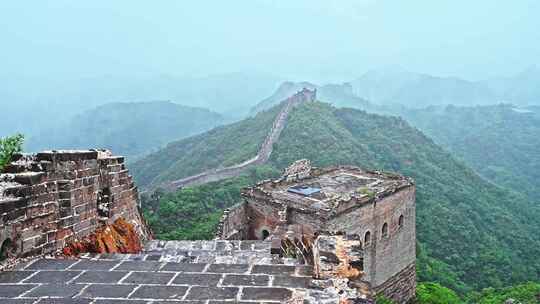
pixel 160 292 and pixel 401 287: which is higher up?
pixel 160 292

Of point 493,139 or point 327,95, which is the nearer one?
point 493,139

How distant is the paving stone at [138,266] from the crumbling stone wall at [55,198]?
1106 mm

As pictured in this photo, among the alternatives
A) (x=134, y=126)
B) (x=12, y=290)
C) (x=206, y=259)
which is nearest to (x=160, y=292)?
(x=12, y=290)

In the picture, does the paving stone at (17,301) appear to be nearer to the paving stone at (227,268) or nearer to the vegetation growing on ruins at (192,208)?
the paving stone at (227,268)

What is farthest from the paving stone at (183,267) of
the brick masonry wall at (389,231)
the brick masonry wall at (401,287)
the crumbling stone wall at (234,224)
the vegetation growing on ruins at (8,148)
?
the brick masonry wall at (401,287)

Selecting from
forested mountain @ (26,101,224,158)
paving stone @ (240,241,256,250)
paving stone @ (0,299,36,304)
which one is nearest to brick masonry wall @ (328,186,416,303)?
paving stone @ (240,241,256,250)

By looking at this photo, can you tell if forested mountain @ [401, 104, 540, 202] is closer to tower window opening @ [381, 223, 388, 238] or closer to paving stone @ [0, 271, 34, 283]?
tower window opening @ [381, 223, 388, 238]

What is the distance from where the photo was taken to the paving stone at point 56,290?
12.9 ft

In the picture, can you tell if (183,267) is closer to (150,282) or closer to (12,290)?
(150,282)

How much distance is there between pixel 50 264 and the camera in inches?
188

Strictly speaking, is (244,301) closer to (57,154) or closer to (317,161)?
(57,154)

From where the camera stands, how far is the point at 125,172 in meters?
7.23

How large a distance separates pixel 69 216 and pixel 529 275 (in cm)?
2702

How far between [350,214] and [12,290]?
38.8 feet
